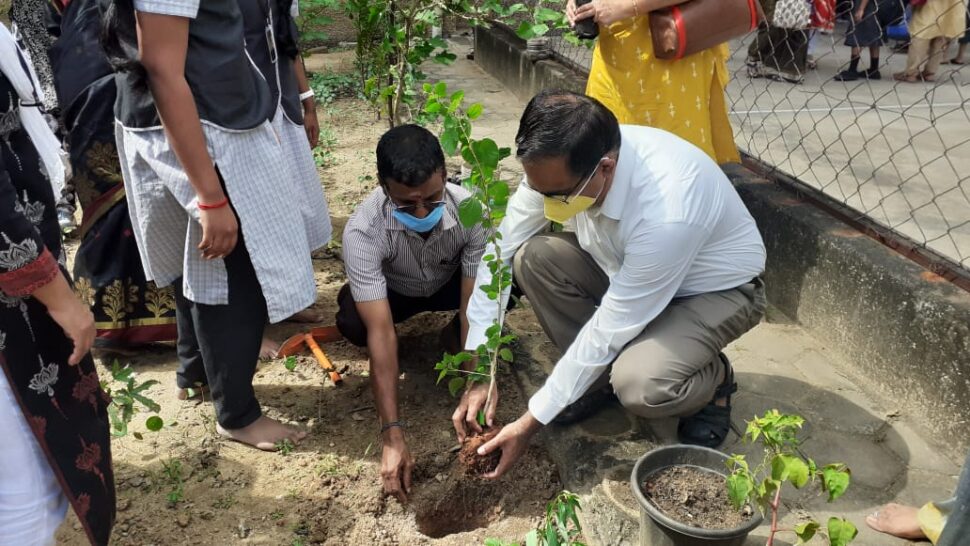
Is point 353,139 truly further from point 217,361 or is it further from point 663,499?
point 663,499

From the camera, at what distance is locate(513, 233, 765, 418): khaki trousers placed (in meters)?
2.29

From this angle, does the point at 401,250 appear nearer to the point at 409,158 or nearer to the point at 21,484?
the point at 409,158

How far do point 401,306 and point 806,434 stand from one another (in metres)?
1.49

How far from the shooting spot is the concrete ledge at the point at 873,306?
2461 mm

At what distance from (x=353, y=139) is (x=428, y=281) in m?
3.24

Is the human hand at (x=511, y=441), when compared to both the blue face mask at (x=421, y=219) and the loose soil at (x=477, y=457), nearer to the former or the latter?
the loose soil at (x=477, y=457)

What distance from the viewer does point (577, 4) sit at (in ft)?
9.73

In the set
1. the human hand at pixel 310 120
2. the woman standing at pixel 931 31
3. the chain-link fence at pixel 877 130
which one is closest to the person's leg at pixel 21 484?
the human hand at pixel 310 120

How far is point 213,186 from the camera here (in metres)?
2.07

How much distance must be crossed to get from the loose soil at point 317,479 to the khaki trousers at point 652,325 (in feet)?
1.31

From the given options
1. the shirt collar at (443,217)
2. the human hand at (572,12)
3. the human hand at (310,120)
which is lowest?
the shirt collar at (443,217)

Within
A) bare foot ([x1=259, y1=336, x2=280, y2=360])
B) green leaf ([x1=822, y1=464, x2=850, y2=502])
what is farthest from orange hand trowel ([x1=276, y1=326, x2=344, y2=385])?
green leaf ([x1=822, y1=464, x2=850, y2=502])

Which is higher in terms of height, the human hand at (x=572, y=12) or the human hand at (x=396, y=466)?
the human hand at (x=572, y=12)

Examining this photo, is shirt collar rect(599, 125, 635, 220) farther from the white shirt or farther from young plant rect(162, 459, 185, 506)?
young plant rect(162, 459, 185, 506)
